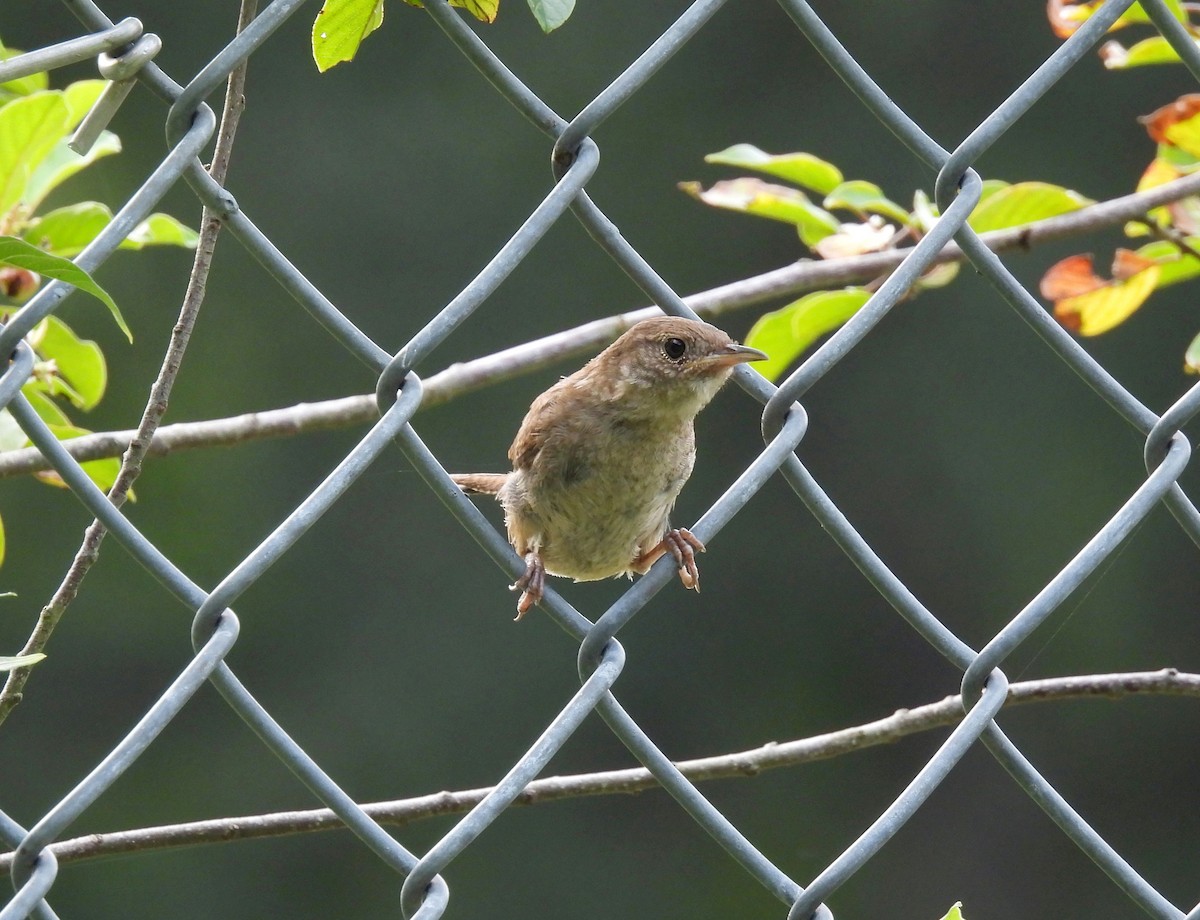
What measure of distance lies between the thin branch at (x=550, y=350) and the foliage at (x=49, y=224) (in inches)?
4.9

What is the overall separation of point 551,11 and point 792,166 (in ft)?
4.37

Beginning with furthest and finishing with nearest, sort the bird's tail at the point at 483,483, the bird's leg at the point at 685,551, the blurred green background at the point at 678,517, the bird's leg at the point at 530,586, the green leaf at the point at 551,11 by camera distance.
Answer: the blurred green background at the point at 678,517, the bird's tail at the point at 483,483, the bird's leg at the point at 685,551, the bird's leg at the point at 530,586, the green leaf at the point at 551,11

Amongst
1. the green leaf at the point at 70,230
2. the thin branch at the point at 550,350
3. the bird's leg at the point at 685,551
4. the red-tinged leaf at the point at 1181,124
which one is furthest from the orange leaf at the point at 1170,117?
the green leaf at the point at 70,230

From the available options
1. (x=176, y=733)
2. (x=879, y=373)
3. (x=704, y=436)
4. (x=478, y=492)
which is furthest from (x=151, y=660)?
(x=478, y=492)

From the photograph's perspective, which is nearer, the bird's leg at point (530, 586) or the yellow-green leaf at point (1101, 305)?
the bird's leg at point (530, 586)

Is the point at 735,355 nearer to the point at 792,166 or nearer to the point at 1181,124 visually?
the point at 792,166

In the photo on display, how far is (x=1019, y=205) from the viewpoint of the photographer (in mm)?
2420

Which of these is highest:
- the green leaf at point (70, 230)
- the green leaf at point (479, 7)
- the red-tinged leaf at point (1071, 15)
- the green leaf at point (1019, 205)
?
the green leaf at point (70, 230)

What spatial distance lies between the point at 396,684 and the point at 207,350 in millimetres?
2549

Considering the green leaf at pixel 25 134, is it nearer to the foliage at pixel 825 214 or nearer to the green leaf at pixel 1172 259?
the foliage at pixel 825 214

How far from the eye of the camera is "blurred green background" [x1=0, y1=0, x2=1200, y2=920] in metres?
9.27

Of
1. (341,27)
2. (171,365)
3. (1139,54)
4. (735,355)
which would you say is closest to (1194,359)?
(1139,54)

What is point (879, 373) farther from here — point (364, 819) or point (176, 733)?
point (364, 819)

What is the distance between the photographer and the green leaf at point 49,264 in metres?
1.01
